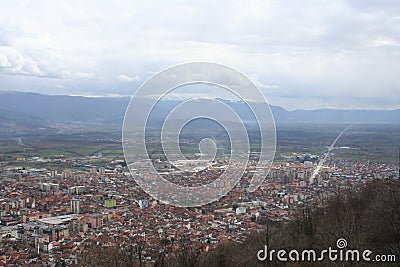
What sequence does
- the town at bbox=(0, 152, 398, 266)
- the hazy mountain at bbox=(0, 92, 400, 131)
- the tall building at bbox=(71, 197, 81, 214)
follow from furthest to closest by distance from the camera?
1. the hazy mountain at bbox=(0, 92, 400, 131)
2. the tall building at bbox=(71, 197, 81, 214)
3. the town at bbox=(0, 152, 398, 266)

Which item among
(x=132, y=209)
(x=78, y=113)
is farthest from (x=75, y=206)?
(x=78, y=113)

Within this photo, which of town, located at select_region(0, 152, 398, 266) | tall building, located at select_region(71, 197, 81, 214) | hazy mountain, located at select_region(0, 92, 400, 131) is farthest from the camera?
hazy mountain, located at select_region(0, 92, 400, 131)

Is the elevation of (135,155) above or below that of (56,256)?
above

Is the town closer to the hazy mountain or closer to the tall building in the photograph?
the tall building

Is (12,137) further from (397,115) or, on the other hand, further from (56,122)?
(397,115)

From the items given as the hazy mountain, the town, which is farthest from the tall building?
the hazy mountain

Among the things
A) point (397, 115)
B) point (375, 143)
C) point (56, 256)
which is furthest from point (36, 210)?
point (397, 115)

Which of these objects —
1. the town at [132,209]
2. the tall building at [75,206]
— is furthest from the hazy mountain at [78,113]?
the tall building at [75,206]

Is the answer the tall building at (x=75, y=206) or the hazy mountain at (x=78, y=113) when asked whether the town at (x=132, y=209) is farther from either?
the hazy mountain at (x=78, y=113)
